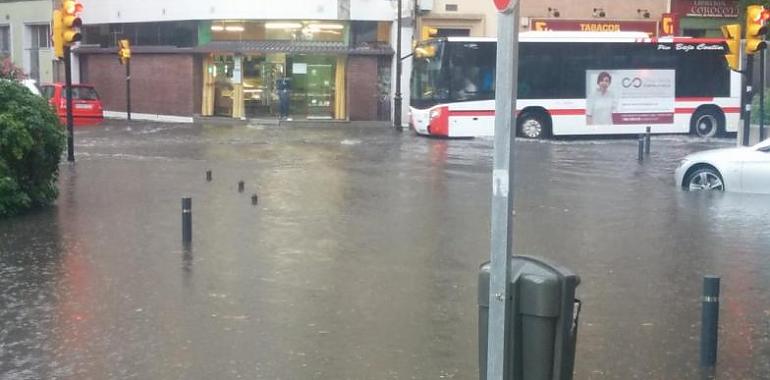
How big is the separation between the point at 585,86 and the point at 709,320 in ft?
84.4

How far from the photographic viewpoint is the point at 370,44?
40750mm

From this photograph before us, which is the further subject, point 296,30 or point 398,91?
point 296,30

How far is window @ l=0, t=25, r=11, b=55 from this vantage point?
52022mm

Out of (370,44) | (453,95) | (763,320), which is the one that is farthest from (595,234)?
(370,44)

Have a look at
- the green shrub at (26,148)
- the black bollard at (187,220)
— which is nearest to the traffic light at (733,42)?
the green shrub at (26,148)

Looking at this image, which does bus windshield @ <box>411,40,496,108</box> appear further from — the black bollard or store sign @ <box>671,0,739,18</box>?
the black bollard

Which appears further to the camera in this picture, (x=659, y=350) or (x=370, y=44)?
(x=370, y=44)

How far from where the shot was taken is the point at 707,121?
3334 cm

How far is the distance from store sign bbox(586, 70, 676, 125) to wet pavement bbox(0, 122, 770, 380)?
1107 cm

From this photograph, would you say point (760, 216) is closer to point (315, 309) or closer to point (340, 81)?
point (315, 309)

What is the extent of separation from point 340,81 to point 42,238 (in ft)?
94.5

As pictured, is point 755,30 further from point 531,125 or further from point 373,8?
point 373,8

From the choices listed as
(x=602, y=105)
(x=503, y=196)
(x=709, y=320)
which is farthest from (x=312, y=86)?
(x=503, y=196)

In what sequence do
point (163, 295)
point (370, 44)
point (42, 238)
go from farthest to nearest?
point (370, 44), point (42, 238), point (163, 295)
